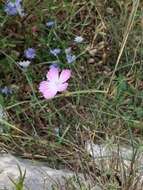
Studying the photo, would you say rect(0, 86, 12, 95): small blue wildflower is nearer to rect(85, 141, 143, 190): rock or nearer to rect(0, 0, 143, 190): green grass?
rect(0, 0, 143, 190): green grass

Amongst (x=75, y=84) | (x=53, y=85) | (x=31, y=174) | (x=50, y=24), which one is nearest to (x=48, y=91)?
(x=53, y=85)

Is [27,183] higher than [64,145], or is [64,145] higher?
[64,145]

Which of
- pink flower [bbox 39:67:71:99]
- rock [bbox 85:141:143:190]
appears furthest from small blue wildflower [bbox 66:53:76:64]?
pink flower [bbox 39:67:71:99]

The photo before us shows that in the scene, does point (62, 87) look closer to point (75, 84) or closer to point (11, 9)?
point (75, 84)

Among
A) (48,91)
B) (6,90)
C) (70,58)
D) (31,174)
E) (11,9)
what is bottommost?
(31,174)

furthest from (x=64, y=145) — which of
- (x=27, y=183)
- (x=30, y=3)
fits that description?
(x=30, y=3)

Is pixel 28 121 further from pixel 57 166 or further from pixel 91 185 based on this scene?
pixel 91 185

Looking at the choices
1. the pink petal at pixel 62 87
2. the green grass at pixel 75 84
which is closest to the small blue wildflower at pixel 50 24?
the green grass at pixel 75 84

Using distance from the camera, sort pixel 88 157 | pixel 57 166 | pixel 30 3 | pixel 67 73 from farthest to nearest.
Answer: pixel 30 3, pixel 57 166, pixel 88 157, pixel 67 73
